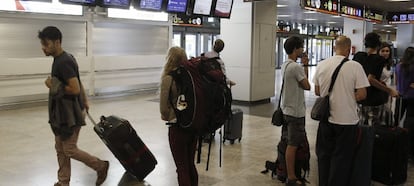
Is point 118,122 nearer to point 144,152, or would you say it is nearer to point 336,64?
point 144,152

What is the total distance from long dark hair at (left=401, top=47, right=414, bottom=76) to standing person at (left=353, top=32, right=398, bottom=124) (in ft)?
3.14

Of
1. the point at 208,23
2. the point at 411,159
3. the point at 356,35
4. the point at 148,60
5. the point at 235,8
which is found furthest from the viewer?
the point at 208,23

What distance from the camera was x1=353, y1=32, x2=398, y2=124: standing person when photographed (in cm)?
426

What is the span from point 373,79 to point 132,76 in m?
8.61

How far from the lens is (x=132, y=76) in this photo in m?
12.0

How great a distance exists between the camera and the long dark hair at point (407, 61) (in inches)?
202

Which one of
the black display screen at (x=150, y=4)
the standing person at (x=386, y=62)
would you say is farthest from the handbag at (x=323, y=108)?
the black display screen at (x=150, y=4)

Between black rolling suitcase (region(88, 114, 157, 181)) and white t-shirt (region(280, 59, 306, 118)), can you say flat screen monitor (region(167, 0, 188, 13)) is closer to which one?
black rolling suitcase (region(88, 114, 157, 181))

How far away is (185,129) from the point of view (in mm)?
3100

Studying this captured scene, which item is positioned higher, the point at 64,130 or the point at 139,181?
the point at 64,130

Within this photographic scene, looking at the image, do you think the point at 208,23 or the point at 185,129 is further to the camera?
the point at 208,23

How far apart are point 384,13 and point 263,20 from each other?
834cm

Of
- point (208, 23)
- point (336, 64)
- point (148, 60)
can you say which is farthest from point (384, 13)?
point (336, 64)

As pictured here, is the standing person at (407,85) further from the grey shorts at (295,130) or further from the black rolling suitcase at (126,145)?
the black rolling suitcase at (126,145)
